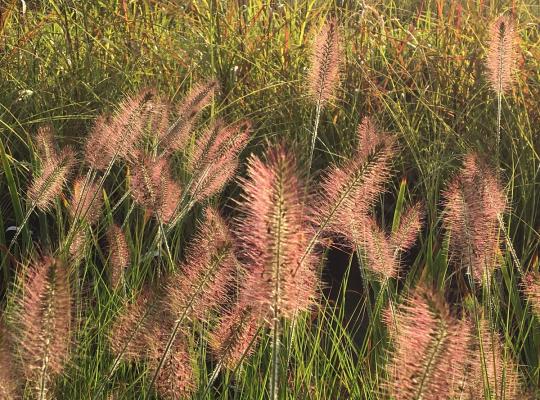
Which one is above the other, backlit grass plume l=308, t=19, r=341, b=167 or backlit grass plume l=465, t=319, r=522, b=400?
backlit grass plume l=308, t=19, r=341, b=167

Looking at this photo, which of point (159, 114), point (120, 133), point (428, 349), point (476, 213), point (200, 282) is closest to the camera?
point (428, 349)

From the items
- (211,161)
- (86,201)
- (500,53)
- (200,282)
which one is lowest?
(200,282)

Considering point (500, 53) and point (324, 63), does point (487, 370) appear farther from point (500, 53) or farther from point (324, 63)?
point (500, 53)

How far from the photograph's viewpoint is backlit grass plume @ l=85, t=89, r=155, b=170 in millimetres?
1716

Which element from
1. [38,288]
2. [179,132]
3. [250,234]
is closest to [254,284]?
[250,234]

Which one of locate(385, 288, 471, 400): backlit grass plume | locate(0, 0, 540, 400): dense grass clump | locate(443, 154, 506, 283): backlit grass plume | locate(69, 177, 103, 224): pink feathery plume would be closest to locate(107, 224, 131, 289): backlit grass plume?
locate(0, 0, 540, 400): dense grass clump

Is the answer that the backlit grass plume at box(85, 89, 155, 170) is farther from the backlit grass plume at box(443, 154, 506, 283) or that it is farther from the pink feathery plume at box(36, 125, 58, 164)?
the backlit grass plume at box(443, 154, 506, 283)

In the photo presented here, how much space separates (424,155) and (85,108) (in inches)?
47.1

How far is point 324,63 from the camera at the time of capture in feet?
5.48

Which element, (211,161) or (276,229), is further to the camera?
(211,161)

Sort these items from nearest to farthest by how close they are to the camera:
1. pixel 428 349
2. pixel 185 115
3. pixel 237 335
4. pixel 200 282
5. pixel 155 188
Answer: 1. pixel 428 349
2. pixel 200 282
3. pixel 237 335
4. pixel 155 188
5. pixel 185 115

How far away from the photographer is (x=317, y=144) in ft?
11.0

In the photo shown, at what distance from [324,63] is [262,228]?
805 millimetres

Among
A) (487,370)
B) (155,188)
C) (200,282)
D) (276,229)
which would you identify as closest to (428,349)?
(276,229)
